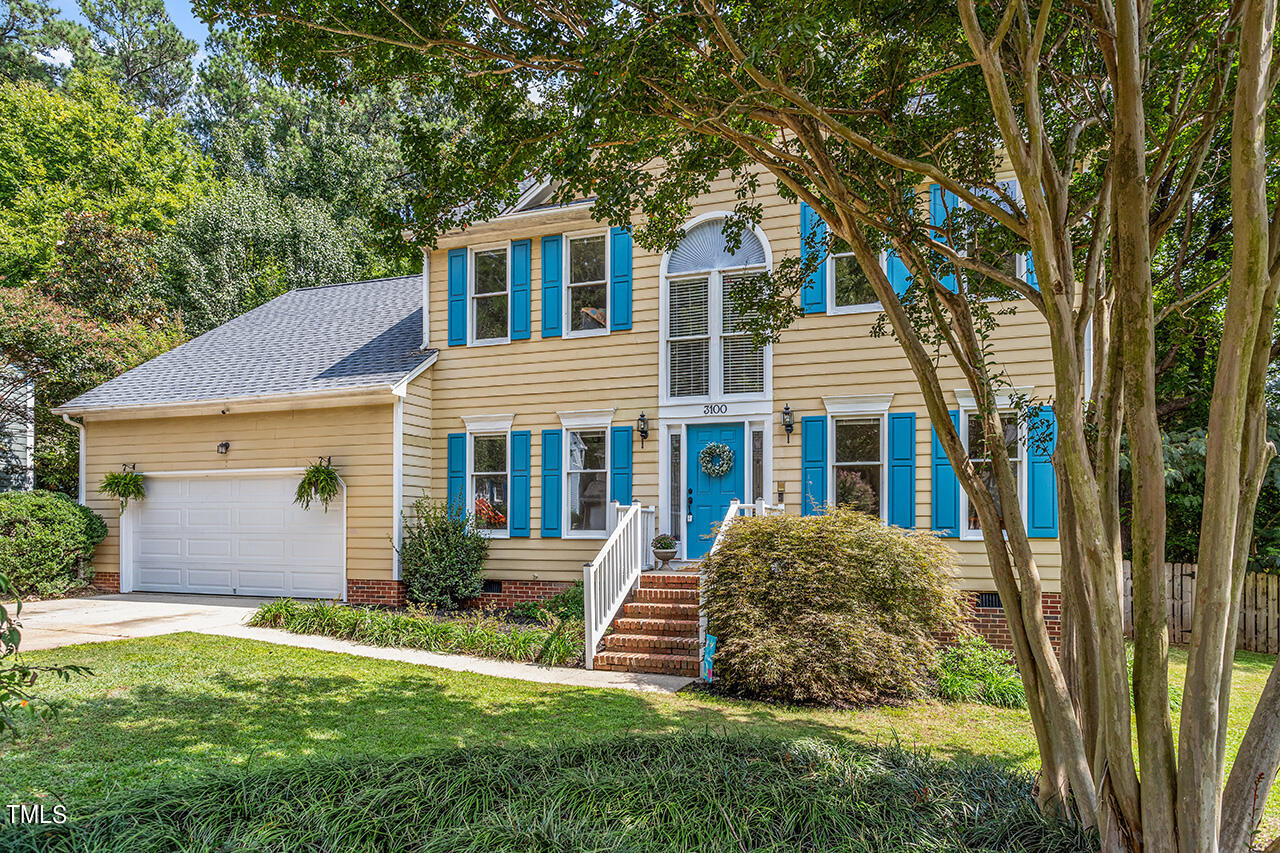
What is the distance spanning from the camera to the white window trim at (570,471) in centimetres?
1100

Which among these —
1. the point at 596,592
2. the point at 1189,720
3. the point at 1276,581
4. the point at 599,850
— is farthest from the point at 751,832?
the point at 1276,581

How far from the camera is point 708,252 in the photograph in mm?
10859

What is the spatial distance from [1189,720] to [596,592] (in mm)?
6001

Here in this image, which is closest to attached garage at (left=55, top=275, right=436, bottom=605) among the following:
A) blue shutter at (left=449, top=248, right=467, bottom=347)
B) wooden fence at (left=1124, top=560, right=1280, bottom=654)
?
blue shutter at (left=449, top=248, right=467, bottom=347)

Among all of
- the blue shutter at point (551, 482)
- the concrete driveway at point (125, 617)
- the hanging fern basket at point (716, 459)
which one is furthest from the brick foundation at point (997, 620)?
the concrete driveway at point (125, 617)

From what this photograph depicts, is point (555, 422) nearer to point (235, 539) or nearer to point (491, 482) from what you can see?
point (491, 482)

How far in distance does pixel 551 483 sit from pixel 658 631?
3.48m

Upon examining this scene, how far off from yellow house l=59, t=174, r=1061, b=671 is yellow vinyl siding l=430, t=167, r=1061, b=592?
0.10 ft

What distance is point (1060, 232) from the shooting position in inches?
148

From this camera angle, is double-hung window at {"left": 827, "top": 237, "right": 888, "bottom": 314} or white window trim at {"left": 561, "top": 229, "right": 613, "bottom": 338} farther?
white window trim at {"left": 561, "top": 229, "right": 613, "bottom": 338}

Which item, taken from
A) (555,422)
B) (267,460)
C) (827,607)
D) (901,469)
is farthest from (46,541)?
(901,469)

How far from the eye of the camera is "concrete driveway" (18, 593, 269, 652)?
8.70 m

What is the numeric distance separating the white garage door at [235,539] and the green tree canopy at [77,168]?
11.6 m

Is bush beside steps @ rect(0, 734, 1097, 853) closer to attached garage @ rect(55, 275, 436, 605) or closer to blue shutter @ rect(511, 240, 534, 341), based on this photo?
Result: attached garage @ rect(55, 275, 436, 605)
